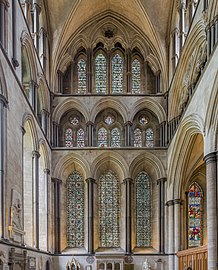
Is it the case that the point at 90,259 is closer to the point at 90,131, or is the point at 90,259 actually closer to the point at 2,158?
the point at 90,131

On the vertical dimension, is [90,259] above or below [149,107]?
below

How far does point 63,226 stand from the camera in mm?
25219

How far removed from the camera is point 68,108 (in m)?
26.0

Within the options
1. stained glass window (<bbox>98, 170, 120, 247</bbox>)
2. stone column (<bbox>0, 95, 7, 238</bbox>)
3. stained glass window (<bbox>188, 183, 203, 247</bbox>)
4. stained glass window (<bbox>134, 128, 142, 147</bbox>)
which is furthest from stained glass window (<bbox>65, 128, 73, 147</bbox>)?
stone column (<bbox>0, 95, 7, 238</bbox>)

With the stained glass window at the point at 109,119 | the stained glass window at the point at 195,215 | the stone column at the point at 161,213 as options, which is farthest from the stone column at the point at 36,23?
the stained glass window at the point at 195,215

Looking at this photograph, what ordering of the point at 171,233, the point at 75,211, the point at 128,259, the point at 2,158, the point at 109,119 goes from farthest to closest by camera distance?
the point at 109,119 < the point at 75,211 < the point at 128,259 < the point at 171,233 < the point at 2,158

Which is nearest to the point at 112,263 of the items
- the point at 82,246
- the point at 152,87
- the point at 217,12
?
the point at 82,246

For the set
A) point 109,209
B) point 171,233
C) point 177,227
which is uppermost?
point 109,209

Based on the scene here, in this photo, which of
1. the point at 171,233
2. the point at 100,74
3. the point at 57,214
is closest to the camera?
the point at 171,233

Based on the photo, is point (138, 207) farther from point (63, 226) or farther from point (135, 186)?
point (63, 226)

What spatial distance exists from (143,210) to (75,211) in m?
3.65

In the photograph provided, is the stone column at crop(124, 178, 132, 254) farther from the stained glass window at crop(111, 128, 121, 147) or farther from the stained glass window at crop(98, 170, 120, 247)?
the stained glass window at crop(111, 128, 121, 147)

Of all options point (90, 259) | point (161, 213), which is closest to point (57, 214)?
point (90, 259)

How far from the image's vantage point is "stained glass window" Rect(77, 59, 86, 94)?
26.7 metres
